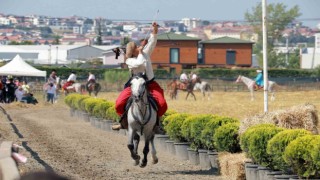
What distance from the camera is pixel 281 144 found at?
509 inches

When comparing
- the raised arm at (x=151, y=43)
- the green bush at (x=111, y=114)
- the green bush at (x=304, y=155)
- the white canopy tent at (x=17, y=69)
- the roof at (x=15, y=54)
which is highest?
the roof at (x=15, y=54)

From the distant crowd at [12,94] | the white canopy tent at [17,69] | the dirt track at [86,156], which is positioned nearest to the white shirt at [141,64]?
the dirt track at [86,156]

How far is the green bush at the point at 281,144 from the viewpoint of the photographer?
42.3 ft

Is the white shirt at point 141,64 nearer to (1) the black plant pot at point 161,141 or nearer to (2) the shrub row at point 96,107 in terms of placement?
(1) the black plant pot at point 161,141

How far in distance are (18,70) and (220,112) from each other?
21226 mm

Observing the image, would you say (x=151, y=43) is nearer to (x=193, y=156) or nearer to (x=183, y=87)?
(x=193, y=156)

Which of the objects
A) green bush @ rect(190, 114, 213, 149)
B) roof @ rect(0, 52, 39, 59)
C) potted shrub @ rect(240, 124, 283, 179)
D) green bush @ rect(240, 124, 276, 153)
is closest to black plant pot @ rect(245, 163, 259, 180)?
potted shrub @ rect(240, 124, 283, 179)

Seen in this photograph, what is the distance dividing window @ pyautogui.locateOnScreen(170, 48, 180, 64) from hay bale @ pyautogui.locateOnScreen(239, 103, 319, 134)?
82036mm

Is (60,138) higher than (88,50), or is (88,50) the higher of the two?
(88,50)

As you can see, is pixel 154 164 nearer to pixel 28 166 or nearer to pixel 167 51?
pixel 28 166

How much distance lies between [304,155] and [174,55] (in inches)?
3479

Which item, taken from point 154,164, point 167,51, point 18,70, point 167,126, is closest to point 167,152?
point 167,126

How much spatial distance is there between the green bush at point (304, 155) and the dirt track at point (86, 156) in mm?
3332

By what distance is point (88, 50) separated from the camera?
144m
